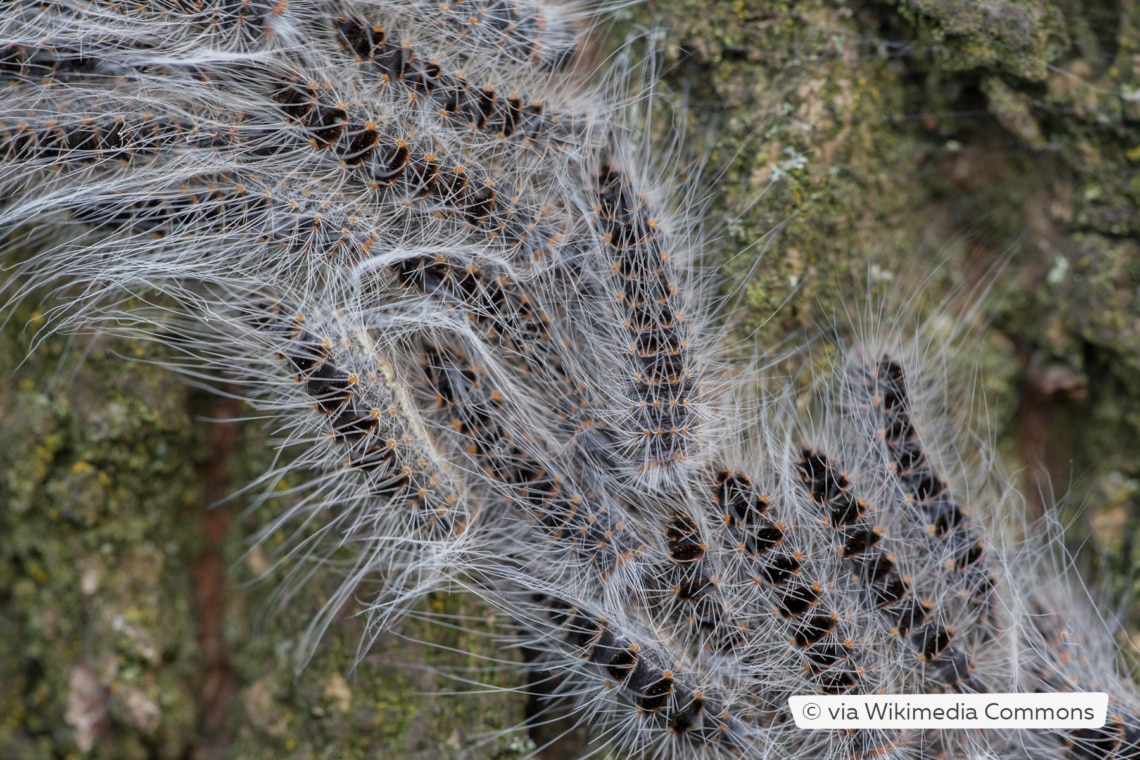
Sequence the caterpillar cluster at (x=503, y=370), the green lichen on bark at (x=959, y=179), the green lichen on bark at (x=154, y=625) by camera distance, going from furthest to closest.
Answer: the green lichen on bark at (x=959, y=179) < the green lichen on bark at (x=154, y=625) < the caterpillar cluster at (x=503, y=370)

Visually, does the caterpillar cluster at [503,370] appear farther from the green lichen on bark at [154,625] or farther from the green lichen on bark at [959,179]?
the green lichen on bark at [959,179]

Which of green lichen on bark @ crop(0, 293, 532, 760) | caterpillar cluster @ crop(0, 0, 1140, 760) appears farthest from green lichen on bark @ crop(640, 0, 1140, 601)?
green lichen on bark @ crop(0, 293, 532, 760)

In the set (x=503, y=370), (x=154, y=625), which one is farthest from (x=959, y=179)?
(x=154, y=625)

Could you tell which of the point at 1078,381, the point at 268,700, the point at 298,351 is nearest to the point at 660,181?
the point at 298,351

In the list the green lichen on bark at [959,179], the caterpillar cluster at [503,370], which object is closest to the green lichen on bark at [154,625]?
the caterpillar cluster at [503,370]

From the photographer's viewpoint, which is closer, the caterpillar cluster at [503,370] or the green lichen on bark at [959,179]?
the caterpillar cluster at [503,370]

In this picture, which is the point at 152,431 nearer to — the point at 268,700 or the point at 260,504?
the point at 260,504

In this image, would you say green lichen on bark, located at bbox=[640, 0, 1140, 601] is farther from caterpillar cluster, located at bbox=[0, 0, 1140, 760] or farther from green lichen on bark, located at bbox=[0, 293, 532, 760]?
green lichen on bark, located at bbox=[0, 293, 532, 760]

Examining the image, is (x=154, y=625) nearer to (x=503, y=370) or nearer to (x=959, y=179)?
(x=503, y=370)
